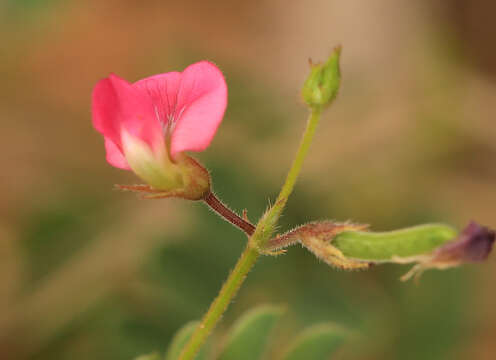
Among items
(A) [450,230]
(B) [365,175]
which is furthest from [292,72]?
(A) [450,230]

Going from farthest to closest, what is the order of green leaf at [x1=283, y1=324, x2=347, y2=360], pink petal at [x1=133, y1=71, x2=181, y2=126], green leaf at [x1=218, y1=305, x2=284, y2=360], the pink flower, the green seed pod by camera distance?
green leaf at [x1=283, y1=324, x2=347, y2=360], green leaf at [x1=218, y1=305, x2=284, y2=360], pink petal at [x1=133, y1=71, x2=181, y2=126], the pink flower, the green seed pod

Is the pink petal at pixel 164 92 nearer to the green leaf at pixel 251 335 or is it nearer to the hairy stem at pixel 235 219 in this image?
the hairy stem at pixel 235 219

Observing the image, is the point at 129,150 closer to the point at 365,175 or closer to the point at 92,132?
the point at 365,175

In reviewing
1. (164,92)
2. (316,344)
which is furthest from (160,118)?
(316,344)

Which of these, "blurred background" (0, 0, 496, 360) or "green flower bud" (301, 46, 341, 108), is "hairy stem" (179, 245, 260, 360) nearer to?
"green flower bud" (301, 46, 341, 108)

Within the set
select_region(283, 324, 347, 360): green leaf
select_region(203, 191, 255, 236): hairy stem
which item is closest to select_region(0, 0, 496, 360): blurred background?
select_region(283, 324, 347, 360): green leaf
